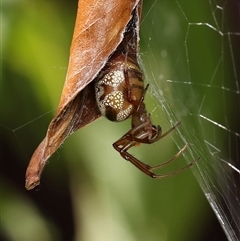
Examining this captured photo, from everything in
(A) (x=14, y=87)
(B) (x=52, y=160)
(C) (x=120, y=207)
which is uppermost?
(A) (x=14, y=87)

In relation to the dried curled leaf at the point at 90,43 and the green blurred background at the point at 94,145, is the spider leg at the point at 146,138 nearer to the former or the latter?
the green blurred background at the point at 94,145

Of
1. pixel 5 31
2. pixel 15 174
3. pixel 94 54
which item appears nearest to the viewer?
pixel 94 54

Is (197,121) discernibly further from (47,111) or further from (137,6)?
(137,6)

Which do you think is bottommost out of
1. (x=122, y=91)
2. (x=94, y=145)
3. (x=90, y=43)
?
(x=94, y=145)

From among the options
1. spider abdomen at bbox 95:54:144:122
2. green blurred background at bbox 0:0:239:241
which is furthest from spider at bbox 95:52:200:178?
green blurred background at bbox 0:0:239:241

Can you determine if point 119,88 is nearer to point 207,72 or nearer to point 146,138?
point 146,138

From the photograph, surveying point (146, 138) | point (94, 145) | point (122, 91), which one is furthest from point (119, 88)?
point (94, 145)

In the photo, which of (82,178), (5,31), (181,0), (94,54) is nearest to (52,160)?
(82,178)

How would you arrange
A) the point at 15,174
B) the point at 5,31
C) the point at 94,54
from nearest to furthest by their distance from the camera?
the point at 94,54 < the point at 5,31 < the point at 15,174
